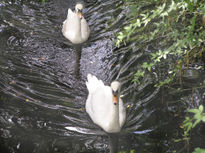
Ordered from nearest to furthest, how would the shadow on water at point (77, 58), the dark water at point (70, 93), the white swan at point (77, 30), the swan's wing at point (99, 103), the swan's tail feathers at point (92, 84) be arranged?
the dark water at point (70, 93) < the swan's wing at point (99, 103) < the swan's tail feathers at point (92, 84) < the shadow on water at point (77, 58) < the white swan at point (77, 30)

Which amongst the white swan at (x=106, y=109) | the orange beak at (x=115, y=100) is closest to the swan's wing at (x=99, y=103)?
the white swan at (x=106, y=109)

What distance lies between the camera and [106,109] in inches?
189

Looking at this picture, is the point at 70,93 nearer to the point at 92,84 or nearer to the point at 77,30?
the point at 92,84

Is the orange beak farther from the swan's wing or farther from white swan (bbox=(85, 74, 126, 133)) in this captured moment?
the swan's wing

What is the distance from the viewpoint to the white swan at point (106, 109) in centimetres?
459

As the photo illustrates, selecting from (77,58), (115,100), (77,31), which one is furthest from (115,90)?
(77,31)

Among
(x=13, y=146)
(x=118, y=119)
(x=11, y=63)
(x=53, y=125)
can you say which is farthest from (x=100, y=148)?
(x=11, y=63)

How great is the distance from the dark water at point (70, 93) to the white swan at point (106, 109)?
0.43 ft

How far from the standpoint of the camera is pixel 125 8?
24.9 ft

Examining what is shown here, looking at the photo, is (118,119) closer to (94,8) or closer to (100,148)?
(100,148)

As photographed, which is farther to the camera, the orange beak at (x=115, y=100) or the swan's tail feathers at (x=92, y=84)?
the swan's tail feathers at (x=92, y=84)

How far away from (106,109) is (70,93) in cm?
89

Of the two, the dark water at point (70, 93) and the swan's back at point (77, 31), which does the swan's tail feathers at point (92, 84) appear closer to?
the dark water at point (70, 93)

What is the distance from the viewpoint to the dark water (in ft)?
14.8
